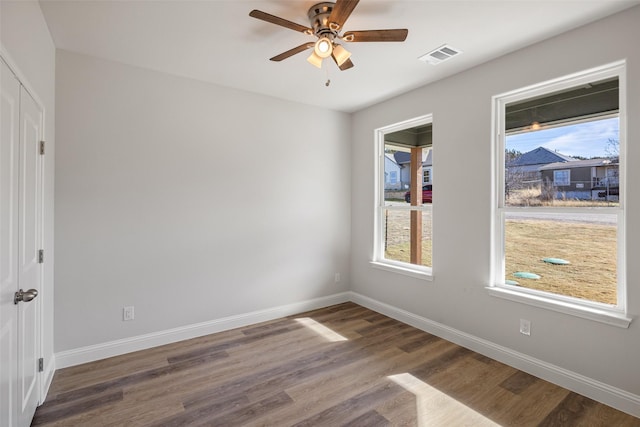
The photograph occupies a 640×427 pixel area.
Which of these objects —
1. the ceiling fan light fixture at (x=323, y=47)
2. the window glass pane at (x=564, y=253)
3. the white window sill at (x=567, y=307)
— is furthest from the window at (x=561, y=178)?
the ceiling fan light fixture at (x=323, y=47)

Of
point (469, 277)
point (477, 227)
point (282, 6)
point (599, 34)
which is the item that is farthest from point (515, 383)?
point (282, 6)

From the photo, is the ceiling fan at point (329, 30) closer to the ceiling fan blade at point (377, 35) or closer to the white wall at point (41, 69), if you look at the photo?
the ceiling fan blade at point (377, 35)

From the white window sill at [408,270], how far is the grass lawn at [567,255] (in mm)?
848

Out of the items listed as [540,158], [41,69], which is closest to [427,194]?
[540,158]

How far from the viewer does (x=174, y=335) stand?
3209 millimetres

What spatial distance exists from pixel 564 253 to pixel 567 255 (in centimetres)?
3

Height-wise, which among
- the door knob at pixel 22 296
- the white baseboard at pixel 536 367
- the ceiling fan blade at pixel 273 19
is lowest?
the white baseboard at pixel 536 367

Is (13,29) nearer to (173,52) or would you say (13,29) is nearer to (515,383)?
(173,52)

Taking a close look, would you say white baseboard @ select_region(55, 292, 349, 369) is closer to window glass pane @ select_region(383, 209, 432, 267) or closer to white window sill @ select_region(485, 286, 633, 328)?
window glass pane @ select_region(383, 209, 432, 267)

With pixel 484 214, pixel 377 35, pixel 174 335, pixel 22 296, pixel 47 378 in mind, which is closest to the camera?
pixel 22 296

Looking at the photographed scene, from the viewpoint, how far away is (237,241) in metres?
3.61

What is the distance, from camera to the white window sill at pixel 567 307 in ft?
7.15

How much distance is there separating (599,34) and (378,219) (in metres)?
2.73

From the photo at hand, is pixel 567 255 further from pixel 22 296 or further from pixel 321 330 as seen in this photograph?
pixel 22 296
